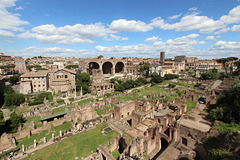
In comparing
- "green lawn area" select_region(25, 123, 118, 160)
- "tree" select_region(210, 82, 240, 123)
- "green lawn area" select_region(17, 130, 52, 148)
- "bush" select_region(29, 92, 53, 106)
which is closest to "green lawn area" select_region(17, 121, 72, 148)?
"green lawn area" select_region(17, 130, 52, 148)

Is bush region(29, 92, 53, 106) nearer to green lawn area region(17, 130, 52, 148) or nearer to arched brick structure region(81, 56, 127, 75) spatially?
green lawn area region(17, 130, 52, 148)

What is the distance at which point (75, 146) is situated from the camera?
15586 millimetres

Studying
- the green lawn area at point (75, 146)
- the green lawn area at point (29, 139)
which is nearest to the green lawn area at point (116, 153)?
the green lawn area at point (75, 146)

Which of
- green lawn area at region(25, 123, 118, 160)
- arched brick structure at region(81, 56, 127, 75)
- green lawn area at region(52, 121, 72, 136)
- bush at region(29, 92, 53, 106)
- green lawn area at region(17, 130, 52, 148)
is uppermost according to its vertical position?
arched brick structure at region(81, 56, 127, 75)

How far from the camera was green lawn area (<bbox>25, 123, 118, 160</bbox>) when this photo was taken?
14.2 meters

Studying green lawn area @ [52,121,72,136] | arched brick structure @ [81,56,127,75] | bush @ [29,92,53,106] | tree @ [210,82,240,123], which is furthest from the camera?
arched brick structure @ [81,56,127,75]

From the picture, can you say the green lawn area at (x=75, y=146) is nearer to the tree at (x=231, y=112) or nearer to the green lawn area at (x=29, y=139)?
the green lawn area at (x=29, y=139)

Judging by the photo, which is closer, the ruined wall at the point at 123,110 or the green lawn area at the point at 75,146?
the green lawn area at the point at 75,146

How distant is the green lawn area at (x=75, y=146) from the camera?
1420 cm

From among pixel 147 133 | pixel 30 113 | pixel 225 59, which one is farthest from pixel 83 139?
pixel 225 59

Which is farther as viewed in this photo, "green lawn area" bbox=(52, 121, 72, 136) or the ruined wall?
the ruined wall

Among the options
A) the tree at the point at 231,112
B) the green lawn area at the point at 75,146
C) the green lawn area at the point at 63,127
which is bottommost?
the green lawn area at the point at 63,127

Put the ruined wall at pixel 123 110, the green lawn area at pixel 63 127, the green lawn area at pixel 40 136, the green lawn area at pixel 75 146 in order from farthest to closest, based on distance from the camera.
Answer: the ruined wall at pixel 123 110
the green lawn area at pixel 63 127
the green lawn area at pixel 40 136
the green lawn area at pixel 75 146

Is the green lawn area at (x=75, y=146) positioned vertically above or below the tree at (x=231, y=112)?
below
